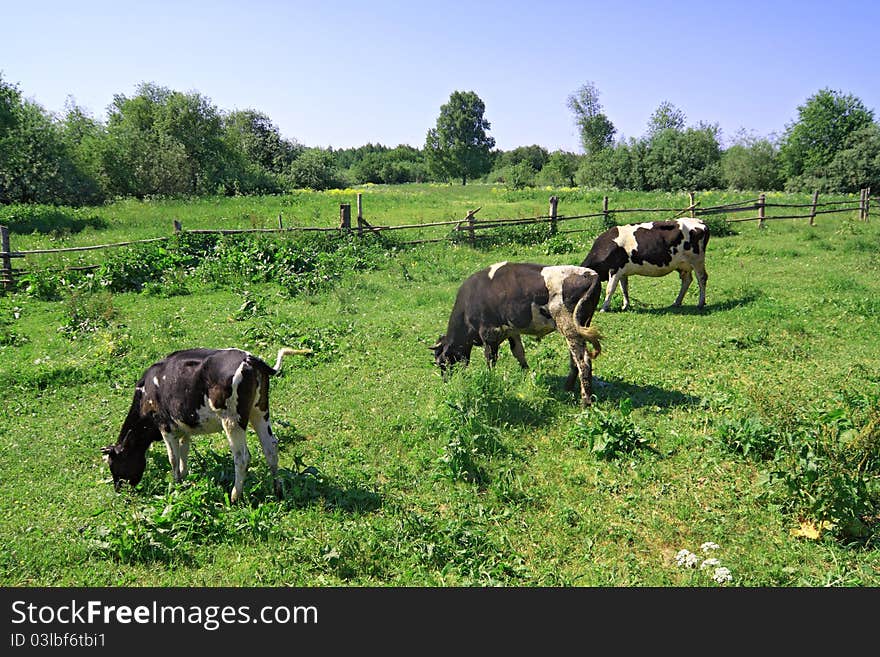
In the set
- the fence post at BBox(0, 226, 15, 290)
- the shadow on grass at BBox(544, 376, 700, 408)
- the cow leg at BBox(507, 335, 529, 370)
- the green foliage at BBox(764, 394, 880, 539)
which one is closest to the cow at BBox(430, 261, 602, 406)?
the cow leg at BBox(507, 335, 529, 370)

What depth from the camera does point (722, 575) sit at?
4551 millimetres

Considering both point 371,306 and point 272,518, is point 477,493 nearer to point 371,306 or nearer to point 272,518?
point 272,518

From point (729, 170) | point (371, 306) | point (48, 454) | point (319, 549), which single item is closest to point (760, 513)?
point (319, 549)

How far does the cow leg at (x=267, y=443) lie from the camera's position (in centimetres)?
586

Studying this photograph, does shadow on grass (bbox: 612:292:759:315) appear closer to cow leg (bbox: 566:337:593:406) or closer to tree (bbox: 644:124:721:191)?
cow leg (bbox: 566:337:593:406)

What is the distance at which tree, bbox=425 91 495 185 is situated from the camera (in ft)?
232

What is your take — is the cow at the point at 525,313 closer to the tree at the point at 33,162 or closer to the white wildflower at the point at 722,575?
the white wildflower at the point at 722,575

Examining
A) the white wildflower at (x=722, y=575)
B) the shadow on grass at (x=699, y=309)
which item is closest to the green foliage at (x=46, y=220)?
the shadow on grass at (x=699, y=309)

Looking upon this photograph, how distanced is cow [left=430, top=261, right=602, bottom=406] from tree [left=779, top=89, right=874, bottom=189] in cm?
4983

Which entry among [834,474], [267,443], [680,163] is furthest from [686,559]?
[680,163]

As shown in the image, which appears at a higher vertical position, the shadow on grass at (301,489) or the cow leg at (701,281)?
the cow leg at (701,281)

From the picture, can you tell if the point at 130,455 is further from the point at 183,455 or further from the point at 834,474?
the point at 834,474

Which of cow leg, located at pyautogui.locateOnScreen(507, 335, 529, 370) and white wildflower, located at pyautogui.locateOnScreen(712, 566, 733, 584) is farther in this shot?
cow leg, located at pyautogui.locateOnScreen(507, 335, 529, 370)

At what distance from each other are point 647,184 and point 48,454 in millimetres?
53294
